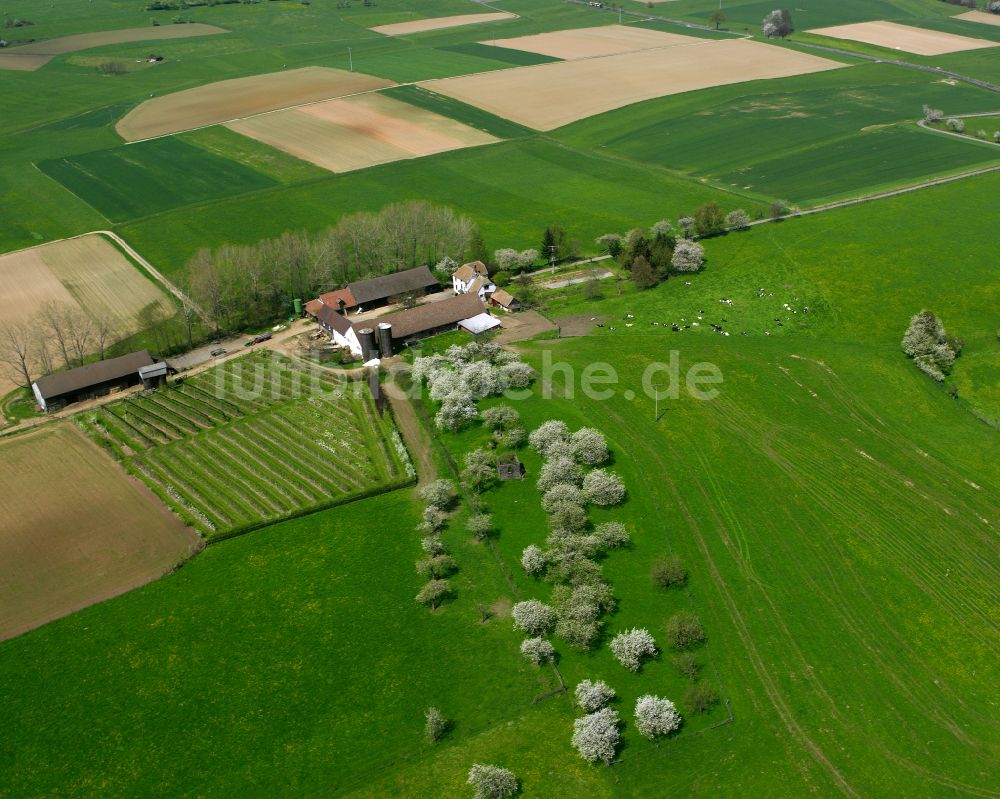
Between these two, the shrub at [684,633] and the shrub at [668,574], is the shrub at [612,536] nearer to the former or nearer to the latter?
the shrub at [668,574]

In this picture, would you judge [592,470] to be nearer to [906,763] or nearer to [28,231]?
[906,763]

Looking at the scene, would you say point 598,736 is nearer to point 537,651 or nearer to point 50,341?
point 537,651

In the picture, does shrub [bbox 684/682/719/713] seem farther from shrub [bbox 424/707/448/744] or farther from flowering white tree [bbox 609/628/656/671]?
shrub [bbox 424/707/448/744]

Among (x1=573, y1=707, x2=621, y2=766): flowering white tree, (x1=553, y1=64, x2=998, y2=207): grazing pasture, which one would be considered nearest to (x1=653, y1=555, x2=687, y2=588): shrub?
(x1=573, y1=707, x2=621, y2=766): flowering white tree

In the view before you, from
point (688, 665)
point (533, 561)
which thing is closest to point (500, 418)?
point (533, 561)

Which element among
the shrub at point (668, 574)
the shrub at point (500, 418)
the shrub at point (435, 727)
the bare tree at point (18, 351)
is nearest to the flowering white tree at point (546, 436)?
the shrub at point (500, 418)

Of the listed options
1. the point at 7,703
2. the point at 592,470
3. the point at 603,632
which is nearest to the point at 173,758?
the point at 7,703
